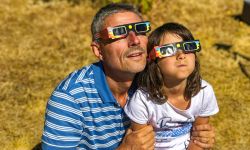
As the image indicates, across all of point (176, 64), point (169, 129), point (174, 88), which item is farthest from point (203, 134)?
point (176, 64)

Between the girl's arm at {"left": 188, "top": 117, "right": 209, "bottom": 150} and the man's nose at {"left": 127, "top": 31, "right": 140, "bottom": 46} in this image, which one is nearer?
the man's nose at {"left": 127, "top": 31, "right": 140, "bottom": 46}

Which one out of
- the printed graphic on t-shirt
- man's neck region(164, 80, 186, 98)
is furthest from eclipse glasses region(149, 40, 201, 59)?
the printed graphic on t-shirt

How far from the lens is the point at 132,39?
378 cm

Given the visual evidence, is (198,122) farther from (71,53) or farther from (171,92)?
(71,53)

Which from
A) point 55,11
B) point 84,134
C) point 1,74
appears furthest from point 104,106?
point 55,11

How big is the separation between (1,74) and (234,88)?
160 inches

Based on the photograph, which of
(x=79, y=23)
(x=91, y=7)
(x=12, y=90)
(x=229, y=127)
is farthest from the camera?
(x=91, y=7)

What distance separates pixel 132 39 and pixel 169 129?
0.99m

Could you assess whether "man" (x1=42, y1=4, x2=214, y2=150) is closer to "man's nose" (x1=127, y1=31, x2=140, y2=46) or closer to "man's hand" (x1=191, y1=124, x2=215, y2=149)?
"man's nose" (x1=127, y1=31, x2=140, y2=46)

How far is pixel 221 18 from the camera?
9.42 metres

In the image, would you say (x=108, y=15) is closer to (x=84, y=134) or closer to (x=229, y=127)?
(x=84, y=134)

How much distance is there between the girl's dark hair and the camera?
3877 millimetres

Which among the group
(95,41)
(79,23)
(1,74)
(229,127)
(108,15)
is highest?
(108,15)

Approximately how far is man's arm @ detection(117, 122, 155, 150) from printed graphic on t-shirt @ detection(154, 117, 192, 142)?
13 cm
